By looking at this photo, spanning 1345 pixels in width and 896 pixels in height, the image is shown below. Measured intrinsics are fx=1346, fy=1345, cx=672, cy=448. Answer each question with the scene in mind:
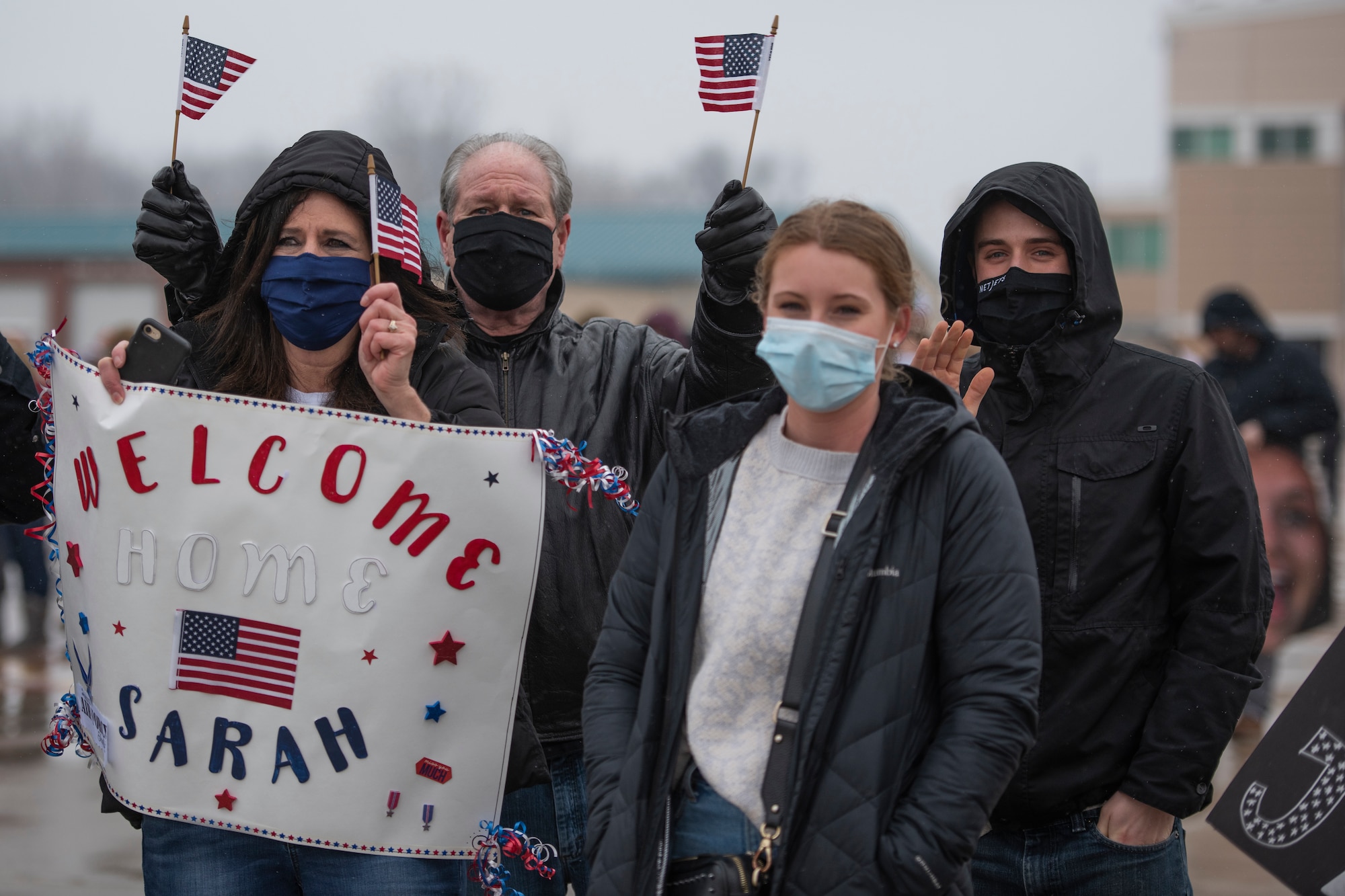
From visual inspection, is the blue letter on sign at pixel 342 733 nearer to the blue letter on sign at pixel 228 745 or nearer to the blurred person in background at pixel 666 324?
the blue letter on sign at pixel 228 745

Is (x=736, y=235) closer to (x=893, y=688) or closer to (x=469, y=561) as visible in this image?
(x=469, y=561)

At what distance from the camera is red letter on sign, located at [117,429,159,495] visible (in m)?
2.76

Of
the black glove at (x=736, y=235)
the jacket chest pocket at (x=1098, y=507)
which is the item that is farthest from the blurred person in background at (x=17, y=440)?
the jacket chest pocket at (x=1098, y=507)

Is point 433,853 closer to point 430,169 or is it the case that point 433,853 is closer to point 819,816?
point 819,816

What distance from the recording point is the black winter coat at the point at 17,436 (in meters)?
3.28

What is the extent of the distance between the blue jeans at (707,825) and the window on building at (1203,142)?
5140 cm

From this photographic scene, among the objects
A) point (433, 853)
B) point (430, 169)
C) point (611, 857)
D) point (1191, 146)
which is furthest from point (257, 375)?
→ point (1191, 146)

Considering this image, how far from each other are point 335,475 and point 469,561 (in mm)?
324

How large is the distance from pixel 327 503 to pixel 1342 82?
53.0 metres

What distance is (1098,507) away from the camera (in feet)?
9.00

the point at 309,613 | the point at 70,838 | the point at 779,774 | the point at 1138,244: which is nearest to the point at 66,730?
the point at 309,613

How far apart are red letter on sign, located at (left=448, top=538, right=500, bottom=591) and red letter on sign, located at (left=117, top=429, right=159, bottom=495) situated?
0.63 m

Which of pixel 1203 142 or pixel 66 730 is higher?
pixel 1203 142

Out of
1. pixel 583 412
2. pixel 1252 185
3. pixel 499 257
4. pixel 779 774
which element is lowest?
pixel 779 774
